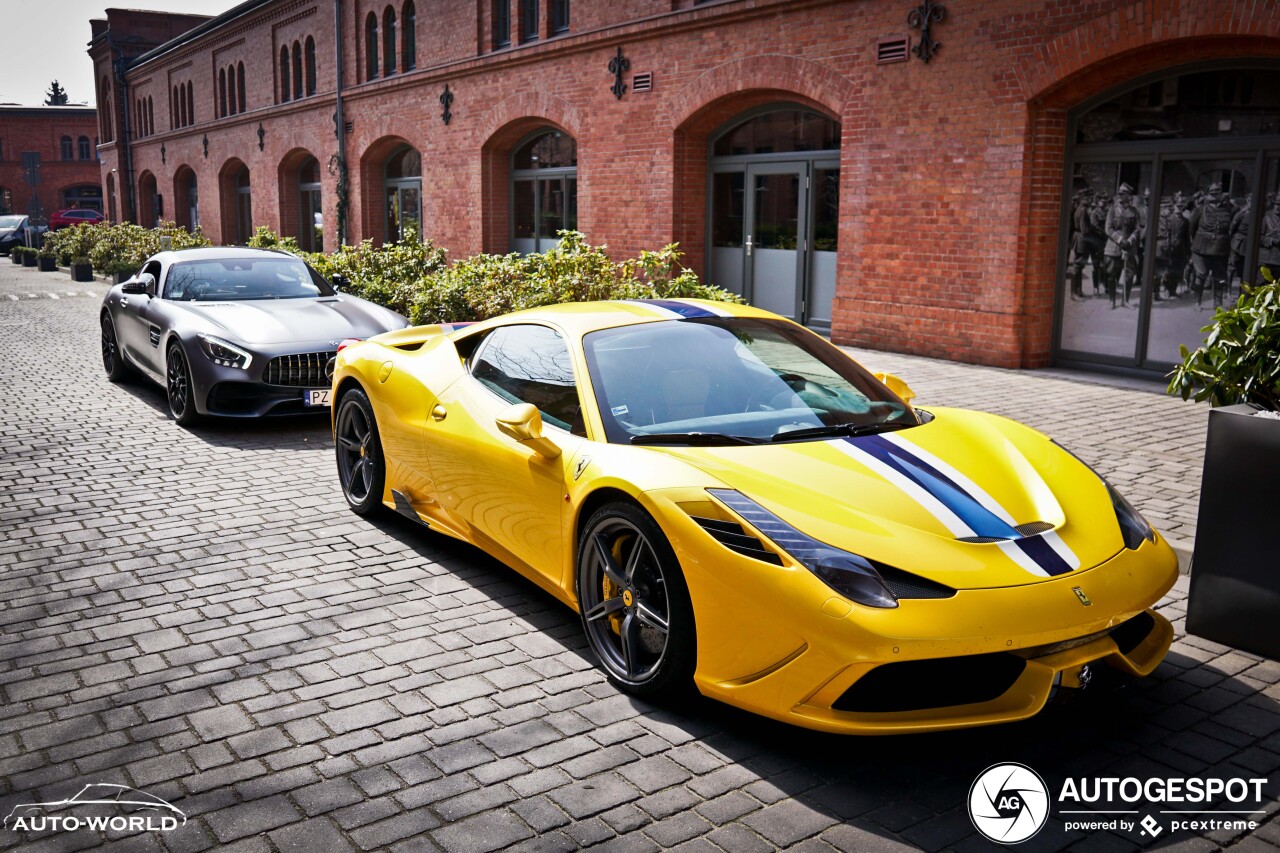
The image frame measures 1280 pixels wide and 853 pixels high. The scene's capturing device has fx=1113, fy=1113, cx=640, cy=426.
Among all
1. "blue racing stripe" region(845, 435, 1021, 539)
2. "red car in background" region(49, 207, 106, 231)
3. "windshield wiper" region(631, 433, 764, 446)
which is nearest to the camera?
"blue racing stripe" region(845, 435, 1021, 539)

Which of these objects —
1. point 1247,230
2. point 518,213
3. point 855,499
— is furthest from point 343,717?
point 518,213

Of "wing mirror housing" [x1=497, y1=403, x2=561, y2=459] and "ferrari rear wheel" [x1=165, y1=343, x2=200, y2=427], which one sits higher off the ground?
"wing mirror housing" [x1=497, y1=403, x2=561, y2=459]

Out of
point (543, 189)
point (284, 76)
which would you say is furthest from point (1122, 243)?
point (284, 76)

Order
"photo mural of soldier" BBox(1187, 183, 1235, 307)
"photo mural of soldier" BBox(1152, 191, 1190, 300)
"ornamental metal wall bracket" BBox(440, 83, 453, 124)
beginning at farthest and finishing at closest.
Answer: "ornamental metal wall bracket" BBox(440, 83, 453, 124) < "photo mural of soldier" BBox(1152, 191, 1190, 300) < "photo mural of soldier" BBox(1187, 183, 1235, 307)

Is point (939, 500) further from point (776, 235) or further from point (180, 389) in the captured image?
point (776, 235)

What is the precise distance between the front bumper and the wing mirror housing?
1080 millimetres

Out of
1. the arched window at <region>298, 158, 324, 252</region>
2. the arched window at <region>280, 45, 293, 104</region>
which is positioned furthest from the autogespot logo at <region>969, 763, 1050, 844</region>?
the arched window at <region>280, 45, 293, 104</region>

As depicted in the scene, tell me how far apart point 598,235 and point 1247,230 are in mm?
10702

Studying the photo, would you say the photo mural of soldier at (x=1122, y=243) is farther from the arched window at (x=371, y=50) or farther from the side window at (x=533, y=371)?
the arched window at (x=371, y=50)

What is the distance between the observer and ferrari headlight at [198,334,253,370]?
29.7 feet

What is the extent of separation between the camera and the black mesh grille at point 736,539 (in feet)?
11.4

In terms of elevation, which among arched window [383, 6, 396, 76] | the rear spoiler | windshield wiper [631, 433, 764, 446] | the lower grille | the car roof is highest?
arched window [383, 6, 396, 76]

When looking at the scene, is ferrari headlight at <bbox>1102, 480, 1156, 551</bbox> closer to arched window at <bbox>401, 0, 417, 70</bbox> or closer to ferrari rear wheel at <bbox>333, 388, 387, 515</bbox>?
ferrari rear wheel at <bbox>333, 388, 387, 515</bbox>

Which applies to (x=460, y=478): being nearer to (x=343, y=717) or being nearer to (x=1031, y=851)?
(x=343, y=717)
